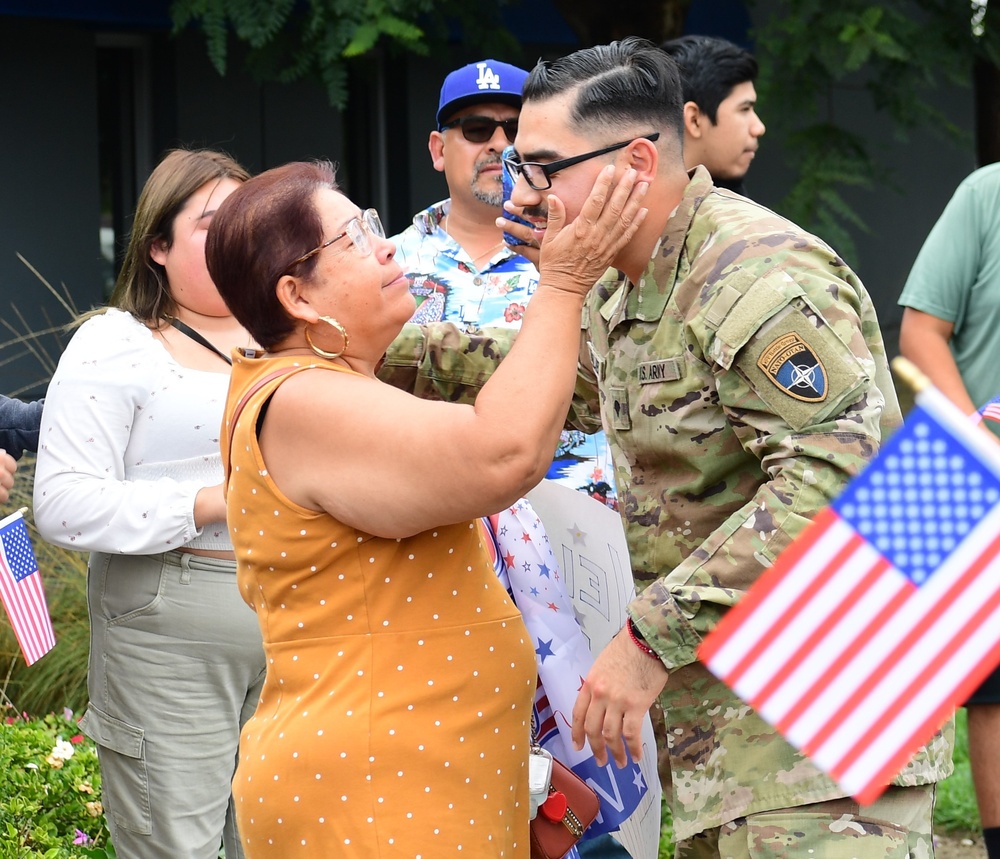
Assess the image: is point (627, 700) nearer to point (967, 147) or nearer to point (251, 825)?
point (251, 825)

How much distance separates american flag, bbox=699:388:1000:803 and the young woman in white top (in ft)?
6.33

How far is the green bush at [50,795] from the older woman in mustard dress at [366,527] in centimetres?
204

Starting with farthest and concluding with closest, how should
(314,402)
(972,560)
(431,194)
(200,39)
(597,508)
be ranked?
1. (431,194)
2. (200,39)
3. (597,508)
4. (314,402)
5. (972,560)

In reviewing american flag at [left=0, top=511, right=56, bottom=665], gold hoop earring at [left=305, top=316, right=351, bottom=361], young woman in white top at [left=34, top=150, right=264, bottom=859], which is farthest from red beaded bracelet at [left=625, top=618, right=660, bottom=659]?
american flag at [left=0, top=511, right=56, bottom=665]

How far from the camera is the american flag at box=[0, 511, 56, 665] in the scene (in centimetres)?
403

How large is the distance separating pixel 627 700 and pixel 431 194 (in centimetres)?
946

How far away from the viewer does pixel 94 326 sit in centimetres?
384

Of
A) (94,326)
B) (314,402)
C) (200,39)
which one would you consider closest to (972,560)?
(314,402)

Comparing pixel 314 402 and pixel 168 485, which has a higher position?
pixel 314 402

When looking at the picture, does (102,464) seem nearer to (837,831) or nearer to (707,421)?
(707,421)

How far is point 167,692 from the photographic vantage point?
3.72m

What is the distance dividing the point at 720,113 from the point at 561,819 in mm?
3545

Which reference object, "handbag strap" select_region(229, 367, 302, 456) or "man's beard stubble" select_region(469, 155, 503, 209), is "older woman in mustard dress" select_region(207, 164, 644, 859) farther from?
"man's beard stubble" select_region(469, 155, 503, 209)

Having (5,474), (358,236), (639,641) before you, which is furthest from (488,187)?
(639,641)
